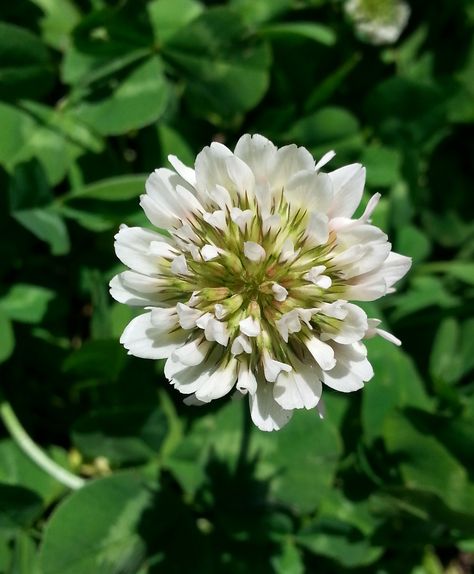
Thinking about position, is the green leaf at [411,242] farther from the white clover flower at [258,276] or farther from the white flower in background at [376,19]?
the white clover flower at [258,276]

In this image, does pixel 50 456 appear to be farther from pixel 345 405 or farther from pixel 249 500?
pixel 345 405

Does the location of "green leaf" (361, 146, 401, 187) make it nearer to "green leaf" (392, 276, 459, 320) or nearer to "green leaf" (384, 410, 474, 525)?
"green leaf" (392, 276, 459, 320)

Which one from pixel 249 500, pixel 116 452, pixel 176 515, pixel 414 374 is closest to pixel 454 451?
pixel 414 374

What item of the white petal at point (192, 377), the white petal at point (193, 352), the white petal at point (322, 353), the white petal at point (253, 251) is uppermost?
the white petal at point (253, 251)

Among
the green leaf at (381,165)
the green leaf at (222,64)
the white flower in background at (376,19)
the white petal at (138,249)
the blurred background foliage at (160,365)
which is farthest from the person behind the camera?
the white flower in background at (376,19)

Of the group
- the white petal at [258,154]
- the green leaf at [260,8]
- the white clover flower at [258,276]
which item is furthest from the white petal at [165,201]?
the green leaf at [260,8]

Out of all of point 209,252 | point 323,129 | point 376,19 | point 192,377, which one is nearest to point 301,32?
point 323,129

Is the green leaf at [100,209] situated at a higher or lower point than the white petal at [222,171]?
lower
